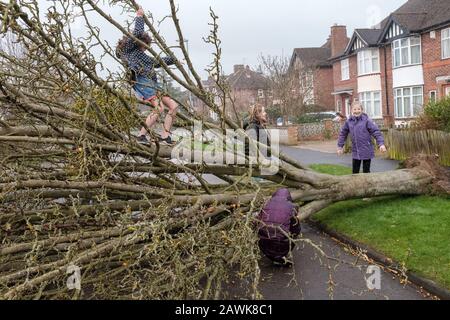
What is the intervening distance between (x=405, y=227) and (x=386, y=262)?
106 cm

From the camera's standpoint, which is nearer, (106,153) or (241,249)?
(241,249)

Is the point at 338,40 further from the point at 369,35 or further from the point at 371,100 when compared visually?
the point at 371,100

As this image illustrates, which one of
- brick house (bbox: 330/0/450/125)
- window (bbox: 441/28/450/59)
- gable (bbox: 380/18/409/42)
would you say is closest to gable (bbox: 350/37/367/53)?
brick house (bbox: 330/0/450/125)

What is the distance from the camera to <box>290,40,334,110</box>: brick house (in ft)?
115

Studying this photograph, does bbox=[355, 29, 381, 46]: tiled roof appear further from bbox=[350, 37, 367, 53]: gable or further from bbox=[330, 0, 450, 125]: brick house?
bbox=[350, 37, 367, 53]: gable

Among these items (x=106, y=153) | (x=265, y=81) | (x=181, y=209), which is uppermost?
(x=265, y=81)

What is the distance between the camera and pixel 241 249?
4.16m

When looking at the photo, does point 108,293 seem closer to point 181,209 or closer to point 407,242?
point 181,209

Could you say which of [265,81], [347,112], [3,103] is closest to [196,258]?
[3,103]

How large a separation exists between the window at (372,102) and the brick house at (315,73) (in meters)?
4.14

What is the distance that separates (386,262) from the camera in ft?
18.0

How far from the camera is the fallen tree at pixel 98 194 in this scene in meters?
3.94

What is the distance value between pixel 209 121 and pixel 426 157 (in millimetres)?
4196

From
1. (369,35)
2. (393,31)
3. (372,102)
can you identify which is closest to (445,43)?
(393,31)
